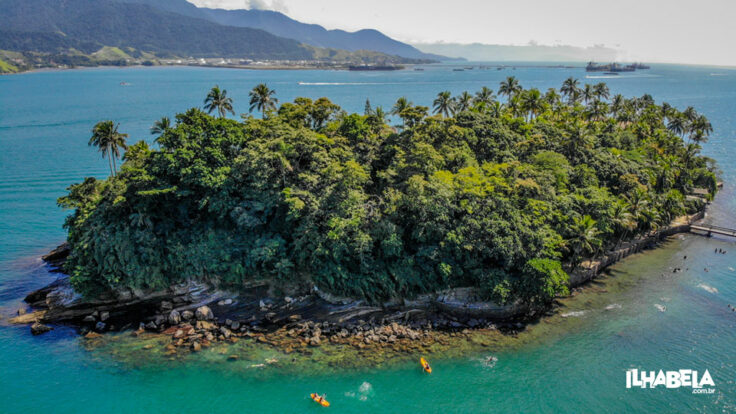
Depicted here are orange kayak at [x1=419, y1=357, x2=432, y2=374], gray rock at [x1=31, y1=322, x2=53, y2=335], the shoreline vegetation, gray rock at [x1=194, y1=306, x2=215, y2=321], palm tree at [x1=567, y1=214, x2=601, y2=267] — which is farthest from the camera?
palm tree at [x1=567, y1=214, x2=601, y2=267]

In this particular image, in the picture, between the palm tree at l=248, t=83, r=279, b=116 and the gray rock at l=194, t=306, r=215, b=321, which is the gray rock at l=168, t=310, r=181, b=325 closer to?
the gray rock at l=194, t=306, r=215, b=321

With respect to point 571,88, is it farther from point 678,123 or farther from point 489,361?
point 489,361

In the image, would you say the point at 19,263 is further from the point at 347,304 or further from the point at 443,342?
the point at 443,342

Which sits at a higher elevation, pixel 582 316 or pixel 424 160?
pixel 424 160

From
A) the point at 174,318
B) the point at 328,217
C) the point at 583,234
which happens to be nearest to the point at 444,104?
the point at 583,234

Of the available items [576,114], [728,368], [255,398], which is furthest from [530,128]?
[255,398]

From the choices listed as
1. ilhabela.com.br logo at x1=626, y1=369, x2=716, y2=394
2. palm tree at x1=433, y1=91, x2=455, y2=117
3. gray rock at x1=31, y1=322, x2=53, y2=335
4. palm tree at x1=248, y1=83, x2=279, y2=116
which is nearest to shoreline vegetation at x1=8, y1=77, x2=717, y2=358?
gray rock at x1=31, y1=322, x2=53, y2=335

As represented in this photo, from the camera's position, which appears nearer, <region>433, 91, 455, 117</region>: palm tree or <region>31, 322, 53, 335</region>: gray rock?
<region>31, 322, 53, 335</region>: gray rock
